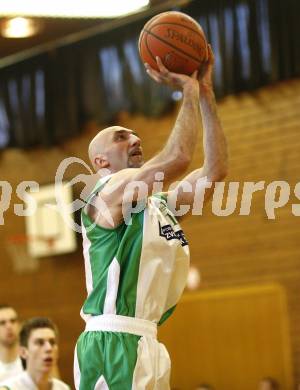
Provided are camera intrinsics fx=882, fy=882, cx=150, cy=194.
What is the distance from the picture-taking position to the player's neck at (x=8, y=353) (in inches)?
331

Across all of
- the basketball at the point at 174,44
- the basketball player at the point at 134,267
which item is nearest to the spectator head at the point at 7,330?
the basketball player at the point at 134,267

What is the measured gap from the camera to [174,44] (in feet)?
14.6

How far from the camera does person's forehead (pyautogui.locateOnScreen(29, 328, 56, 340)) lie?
23.4ft

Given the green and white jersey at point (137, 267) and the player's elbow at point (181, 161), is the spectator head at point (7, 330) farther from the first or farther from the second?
the player's elbow at point (181, 161)

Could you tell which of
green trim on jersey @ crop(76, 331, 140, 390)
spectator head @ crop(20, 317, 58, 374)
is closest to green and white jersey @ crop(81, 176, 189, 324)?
green trim on jersey @ crop(76, 331, 140, 390)

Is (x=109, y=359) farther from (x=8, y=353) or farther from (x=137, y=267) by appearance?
(x=8, y=353)

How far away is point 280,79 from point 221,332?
113 inches

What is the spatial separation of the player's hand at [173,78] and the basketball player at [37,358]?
312 cm

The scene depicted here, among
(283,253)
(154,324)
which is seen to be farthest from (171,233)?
(283,253)

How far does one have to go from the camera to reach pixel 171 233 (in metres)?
4.46

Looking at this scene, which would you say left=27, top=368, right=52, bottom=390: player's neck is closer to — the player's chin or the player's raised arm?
the player's raised arm

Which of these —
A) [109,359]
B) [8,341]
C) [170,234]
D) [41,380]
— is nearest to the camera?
[109,359]

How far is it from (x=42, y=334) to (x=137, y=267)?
300 centimetres

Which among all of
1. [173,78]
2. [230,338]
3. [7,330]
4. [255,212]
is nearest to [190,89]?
[173,78]
